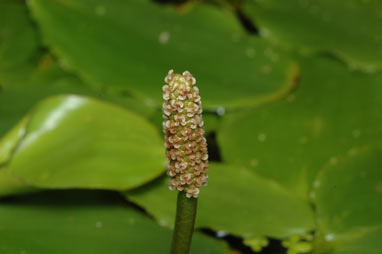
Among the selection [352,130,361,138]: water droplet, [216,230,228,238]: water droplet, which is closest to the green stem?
[216,230,228,238]: water droplet

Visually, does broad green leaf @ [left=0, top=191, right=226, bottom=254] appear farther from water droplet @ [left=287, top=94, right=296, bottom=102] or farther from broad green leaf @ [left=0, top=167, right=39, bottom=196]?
water droplet @ [left=287, top=94, right=296, bottom=102]

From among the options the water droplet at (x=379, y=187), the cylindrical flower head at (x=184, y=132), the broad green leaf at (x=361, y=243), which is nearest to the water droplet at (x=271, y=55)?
the water droplet at (x=379, y=187)

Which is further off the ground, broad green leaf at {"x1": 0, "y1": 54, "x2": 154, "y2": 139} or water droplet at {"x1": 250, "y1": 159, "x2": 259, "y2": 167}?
broad green leaf at {"x1": 0, "y1": 54, "x2": 154, "y2": 139}

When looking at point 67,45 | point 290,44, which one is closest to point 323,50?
point 290,44

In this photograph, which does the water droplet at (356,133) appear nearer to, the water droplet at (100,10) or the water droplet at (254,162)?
the water droplet at (254,162)

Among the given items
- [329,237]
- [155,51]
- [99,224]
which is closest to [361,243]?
[329,237]

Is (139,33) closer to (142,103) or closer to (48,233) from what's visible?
(142,103)
